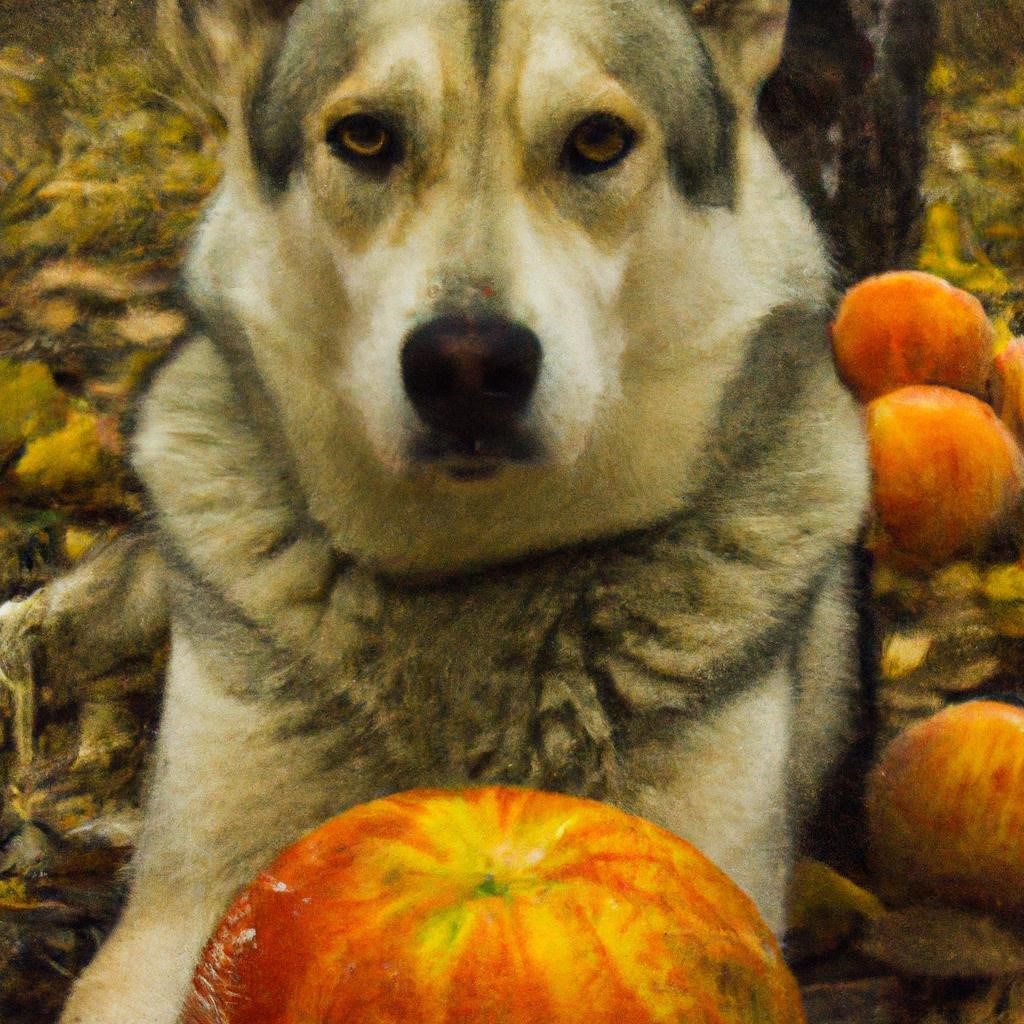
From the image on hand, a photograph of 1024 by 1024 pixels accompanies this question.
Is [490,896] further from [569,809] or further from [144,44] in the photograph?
[144,44]

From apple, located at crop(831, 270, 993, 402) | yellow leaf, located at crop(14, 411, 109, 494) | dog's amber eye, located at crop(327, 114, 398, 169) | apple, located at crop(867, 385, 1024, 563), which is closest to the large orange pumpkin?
dog's amber eye, located at crop(327, 114, 398, 169)

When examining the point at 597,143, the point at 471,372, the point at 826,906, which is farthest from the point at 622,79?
the point at 826,906

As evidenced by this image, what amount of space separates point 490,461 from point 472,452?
1.0 inches

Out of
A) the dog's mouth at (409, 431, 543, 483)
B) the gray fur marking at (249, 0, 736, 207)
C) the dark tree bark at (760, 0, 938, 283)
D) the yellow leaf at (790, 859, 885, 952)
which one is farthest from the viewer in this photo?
the dark tree bark at (760, 0, 938, 283)

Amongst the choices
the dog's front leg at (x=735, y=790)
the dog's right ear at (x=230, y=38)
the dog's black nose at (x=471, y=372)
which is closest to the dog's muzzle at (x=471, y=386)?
the dog's black nose at (x=471, y=372)

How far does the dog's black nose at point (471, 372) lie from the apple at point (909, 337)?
0.88 meters

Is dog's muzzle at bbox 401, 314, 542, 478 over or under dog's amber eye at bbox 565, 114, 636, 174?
under

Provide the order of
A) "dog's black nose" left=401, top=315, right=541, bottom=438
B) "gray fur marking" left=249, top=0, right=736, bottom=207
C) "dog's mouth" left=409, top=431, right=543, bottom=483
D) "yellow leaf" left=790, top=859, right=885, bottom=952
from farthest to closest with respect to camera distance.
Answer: "yellow leaf" left=790, top=859, right=885, bottom=952
"gray fur marking" left=249, top=0, right=736, bottom=207
"dog's mouth" left=409, top=431, right=543, bottom=483
"dog's black nose" left=401, top=315, right=541, bottom=438

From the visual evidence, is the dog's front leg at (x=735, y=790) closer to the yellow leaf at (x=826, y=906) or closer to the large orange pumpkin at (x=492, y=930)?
the yellow leaf at (x=826, y=906)

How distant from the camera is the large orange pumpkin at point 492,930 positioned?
1092mm

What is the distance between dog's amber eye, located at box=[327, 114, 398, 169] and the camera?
1668 millimetres

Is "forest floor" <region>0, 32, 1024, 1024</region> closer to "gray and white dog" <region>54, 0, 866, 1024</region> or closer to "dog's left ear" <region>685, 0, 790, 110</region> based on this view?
"gray and white dog" <region>54, 0, 866, 1024</region>

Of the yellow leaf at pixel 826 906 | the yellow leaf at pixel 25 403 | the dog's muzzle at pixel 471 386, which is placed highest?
the dog's muzzle at pixel 471 386

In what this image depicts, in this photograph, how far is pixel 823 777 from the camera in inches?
81.0
